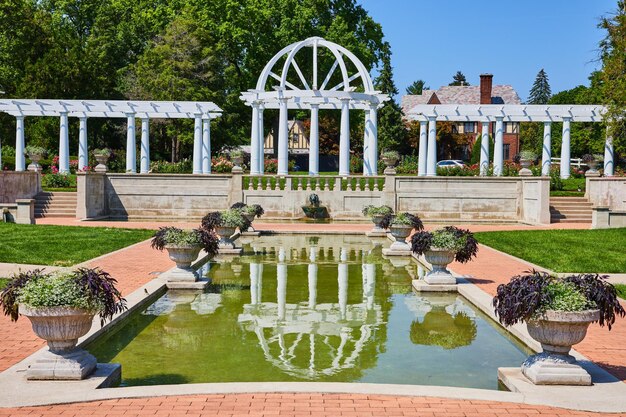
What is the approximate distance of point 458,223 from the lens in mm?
34125

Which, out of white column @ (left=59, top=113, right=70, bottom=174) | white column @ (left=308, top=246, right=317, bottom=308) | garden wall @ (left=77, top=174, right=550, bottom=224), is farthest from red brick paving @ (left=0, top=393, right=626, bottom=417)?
white column @ (left=59, top=113, right=70, bottom=174)

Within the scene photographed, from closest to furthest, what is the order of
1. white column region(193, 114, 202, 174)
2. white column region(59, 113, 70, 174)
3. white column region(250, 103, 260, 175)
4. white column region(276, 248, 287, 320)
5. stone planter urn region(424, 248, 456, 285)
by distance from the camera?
1. white column region(276, 248, 287, 320)
2. stone planter urn region(424, 248, 456, 285)
3. white column region(250, 103, 260, 175)
4. white column region(193, 114, 202, 174)
5. white column region(59, 113, 70, 174)

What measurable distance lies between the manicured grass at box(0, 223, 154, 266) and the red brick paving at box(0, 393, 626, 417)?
10.8m

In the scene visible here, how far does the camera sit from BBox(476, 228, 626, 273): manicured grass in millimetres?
18844

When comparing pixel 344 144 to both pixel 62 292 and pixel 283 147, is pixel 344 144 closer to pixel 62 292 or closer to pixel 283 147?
pixel 283 147

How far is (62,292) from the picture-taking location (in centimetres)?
805

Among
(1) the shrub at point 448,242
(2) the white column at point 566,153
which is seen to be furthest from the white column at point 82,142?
(1) the shrub at point 448,242

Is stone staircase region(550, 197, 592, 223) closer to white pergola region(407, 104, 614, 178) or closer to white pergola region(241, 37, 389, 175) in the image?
white pergola region(407, 104, 614, 178)

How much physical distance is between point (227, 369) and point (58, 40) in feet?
199

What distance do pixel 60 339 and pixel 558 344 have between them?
19.9 ft

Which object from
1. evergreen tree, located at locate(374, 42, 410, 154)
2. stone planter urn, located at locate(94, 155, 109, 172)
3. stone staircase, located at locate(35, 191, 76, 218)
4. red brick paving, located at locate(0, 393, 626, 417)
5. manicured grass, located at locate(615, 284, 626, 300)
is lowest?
red brick paving, located at locate(0, 393, 626, 417)

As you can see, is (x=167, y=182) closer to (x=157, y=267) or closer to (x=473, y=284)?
(x=157, y=267)

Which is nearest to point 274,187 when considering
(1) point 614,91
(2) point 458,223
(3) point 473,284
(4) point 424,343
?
(2) point 458,223

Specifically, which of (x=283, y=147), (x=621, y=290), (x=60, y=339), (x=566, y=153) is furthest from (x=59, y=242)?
(x=566, y=153)
